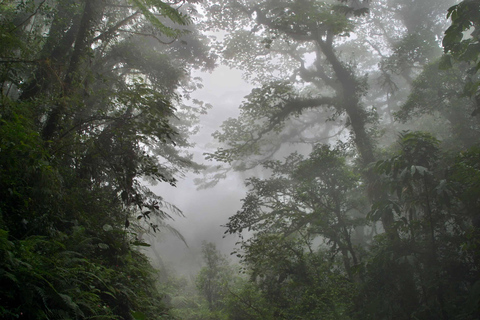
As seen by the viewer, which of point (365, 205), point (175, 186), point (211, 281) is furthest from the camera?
point (211, 281)

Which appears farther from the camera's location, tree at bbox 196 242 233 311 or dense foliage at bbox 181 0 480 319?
tree at bbox 196 242 233 311

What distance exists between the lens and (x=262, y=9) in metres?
13.3

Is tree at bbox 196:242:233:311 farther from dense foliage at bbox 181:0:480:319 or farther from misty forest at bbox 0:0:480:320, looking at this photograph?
dense foliage at bbox 181:0:480:319

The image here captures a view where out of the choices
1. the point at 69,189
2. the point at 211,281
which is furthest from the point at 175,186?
the point at 211,281

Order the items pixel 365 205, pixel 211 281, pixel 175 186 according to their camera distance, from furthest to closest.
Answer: pixel 211 281 → pixel 365 205 → pixel 175 186

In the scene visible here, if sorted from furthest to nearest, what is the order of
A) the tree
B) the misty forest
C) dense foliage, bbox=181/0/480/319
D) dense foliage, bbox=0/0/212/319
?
the tree < dense foliage, bbox=181/0/480/319 < the misty forest < dense foliage, bbox=0/0/212/319

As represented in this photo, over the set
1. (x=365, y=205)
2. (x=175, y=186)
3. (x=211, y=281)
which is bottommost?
(x=211, y=281)

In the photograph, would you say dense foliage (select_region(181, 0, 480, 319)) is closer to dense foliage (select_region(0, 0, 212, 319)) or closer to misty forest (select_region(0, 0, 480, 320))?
misty forest (select_region(0, 0, 480, 320))

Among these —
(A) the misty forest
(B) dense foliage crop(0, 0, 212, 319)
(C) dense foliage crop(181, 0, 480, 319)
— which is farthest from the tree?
(B) dense foliage crop(0, 0, 212, 319)

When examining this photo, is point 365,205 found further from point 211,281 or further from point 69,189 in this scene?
point 69,189

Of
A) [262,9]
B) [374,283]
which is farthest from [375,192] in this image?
[262,9]

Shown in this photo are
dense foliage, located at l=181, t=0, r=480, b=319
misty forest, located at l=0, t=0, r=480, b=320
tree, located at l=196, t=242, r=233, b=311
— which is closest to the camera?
misty forest, located at l=0, t=0, r=480, b=320

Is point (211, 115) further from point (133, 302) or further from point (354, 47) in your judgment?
point (133, 302)

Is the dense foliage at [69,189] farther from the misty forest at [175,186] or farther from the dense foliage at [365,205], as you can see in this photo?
the dense foliage at [365,205]
